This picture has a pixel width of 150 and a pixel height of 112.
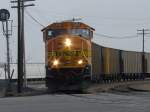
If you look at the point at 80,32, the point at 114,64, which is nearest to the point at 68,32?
the point at 80,32

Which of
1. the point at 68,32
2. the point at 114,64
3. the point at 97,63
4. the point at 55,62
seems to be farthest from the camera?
the point at 114,64

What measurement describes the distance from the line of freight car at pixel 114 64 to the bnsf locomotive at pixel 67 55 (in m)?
3.81

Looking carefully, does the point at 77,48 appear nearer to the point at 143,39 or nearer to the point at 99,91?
the point at 99,91

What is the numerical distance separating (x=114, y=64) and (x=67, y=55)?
61.5 feet

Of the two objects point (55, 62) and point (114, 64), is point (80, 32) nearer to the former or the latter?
point (55, 62)

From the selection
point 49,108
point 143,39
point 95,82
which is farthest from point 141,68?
point 49,108

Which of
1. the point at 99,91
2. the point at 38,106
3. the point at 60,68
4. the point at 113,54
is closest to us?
the point at 38,106

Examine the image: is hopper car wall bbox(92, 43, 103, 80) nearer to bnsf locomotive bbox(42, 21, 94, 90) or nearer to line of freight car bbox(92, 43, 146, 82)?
line of freight car bbox(92, 43, 146, 82)

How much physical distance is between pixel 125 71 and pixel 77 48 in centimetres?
2447

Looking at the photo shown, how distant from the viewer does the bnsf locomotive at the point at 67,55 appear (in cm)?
3481

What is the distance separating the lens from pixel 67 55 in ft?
115

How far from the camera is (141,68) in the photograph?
2653 inches

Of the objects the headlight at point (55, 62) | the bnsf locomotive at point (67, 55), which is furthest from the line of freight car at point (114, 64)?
the headlight at point (55, 62)

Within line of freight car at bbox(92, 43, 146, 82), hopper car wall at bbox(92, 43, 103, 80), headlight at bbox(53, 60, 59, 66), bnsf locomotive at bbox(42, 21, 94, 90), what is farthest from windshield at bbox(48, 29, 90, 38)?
hopper car wall at bbox(92, 43, 103, 80)
